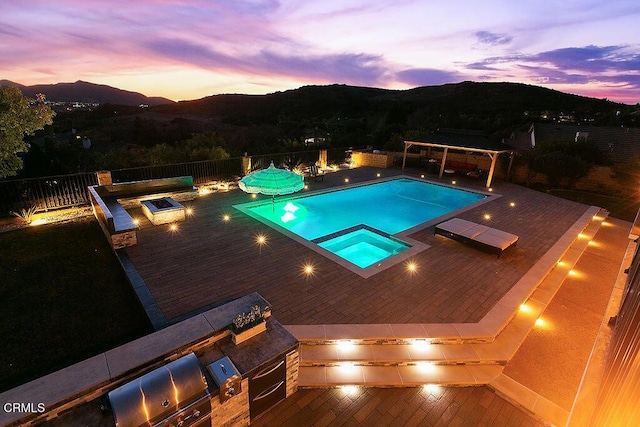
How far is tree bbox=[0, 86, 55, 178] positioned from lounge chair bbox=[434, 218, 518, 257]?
47.0 feet

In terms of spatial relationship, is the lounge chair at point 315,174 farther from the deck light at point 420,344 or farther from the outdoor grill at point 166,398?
the outdoor grill at point 166,398

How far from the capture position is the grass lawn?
517cm

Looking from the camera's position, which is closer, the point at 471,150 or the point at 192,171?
the point at 192,171

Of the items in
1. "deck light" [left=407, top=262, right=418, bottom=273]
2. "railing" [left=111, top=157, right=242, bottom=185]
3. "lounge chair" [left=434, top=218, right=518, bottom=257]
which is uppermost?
"railing" [left=111, top=157, right=242, bottom=185]

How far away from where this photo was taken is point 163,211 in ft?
31.4

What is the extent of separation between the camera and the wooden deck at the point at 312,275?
19.0ft

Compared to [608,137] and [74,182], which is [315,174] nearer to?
[74,182]

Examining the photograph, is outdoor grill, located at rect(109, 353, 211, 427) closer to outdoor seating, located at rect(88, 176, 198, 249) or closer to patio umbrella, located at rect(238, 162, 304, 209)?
outdoor seating, located at rect(88, 176, 198, 249)

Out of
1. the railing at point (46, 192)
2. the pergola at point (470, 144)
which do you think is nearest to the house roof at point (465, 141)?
the pergola at point (470, 144)

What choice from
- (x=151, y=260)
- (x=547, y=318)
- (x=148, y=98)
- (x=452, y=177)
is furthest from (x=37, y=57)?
(x=148, y=98)

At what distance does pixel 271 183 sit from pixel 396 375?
7.08 metres

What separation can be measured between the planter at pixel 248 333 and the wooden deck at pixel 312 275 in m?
1.00

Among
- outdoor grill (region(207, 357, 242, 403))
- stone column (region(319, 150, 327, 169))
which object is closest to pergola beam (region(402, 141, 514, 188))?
stone column (region(319, 150, 327, 169))

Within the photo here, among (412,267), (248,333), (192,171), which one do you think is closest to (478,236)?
(412,267)
